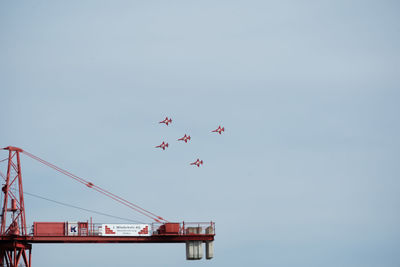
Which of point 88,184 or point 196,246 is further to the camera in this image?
point 88,184

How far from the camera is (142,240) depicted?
17125 centimetres

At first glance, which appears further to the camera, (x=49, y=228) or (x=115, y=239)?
(x=115, y=239)

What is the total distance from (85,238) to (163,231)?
10589mm

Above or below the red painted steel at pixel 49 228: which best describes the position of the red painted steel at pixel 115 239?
below

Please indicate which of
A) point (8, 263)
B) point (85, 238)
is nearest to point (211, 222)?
point (85, 238)

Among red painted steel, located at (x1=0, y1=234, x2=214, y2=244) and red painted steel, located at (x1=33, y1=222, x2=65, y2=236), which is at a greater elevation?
red painted steel, located at (x1=33, y1=222, x2=65, y2=236)

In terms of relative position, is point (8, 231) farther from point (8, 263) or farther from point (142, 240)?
point (142, 240)

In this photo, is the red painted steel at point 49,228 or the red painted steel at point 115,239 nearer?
the red painted steel at point 115,239

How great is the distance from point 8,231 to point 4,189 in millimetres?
6830

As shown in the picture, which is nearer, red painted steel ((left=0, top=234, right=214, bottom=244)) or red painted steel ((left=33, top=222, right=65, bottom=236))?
red painted steel ((left=0, top=234, right=214, bottom=244))

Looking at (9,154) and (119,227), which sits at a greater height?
(9,154)

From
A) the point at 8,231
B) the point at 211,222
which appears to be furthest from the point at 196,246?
the point at 8,231

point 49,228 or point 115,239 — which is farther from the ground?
point 49,228

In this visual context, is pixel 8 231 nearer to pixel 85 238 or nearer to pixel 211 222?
pixel 85 238
